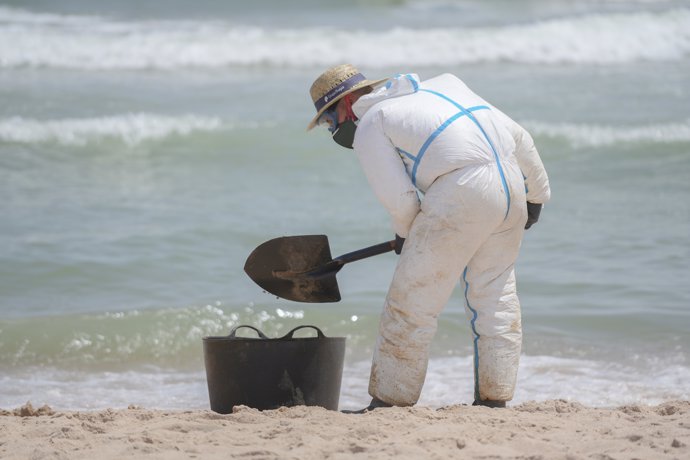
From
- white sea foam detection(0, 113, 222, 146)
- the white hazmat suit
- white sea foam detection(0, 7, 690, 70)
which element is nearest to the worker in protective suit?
the white hazmat suit

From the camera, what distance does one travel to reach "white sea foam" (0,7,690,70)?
1841 cm

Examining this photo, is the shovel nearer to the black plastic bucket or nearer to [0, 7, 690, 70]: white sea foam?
the black plastic bucket

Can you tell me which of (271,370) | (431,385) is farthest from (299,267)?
(431,385)

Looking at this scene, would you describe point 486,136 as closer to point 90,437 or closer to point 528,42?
point 90,437

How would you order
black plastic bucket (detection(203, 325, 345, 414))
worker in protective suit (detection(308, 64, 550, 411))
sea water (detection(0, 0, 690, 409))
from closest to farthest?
worker in protective suit (detection(308, 64, 550, 411)) < black plastic bucket (detection(203, 325, 345, 414)) < sea water (detection(0, 0, 690, 409))

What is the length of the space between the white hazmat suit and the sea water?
1.27 m

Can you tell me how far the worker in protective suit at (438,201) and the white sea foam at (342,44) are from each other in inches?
556

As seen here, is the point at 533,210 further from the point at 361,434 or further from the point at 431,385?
the point at 431,385

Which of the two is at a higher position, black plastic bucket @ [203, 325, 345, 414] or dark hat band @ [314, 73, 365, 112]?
dark hat band @ [314, 73, 365, 112]

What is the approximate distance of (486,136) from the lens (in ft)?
14.3

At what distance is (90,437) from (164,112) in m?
10.9

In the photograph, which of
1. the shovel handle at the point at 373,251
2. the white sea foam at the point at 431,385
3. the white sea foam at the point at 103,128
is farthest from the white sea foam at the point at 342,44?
the shovel handle at the point at 373,251

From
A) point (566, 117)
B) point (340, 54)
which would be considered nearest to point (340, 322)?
point (566, 117)

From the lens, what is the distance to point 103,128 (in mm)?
13750
